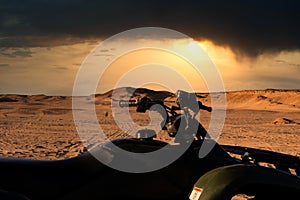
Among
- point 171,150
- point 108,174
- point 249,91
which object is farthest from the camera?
point 249,91

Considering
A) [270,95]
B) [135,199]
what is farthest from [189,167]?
[270,95]

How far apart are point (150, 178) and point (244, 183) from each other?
2.26ft

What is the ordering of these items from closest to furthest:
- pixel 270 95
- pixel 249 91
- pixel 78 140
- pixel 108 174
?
pixel 108 174
pixel 78 140
pixel 270 95
pixel 249 91

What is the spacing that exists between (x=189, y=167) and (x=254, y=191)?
1.74 ft

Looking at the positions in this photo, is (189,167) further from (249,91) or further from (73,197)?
(249,91)

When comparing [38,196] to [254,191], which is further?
[254,191]

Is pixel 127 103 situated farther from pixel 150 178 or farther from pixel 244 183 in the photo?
pixel 244 183

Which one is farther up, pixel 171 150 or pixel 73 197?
pixel 171 150

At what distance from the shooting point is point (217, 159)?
12.5 ft

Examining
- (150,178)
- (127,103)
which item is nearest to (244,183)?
(150,178)

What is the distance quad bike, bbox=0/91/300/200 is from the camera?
10.6ft

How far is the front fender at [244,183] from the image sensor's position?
3.49m

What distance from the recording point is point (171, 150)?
3.72 metres

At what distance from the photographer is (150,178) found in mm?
3621
